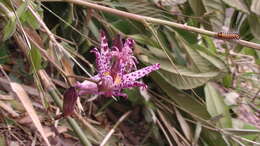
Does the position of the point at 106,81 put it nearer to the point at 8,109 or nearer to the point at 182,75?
the point at 8,109

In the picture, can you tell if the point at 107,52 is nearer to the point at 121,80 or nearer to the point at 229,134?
the point at 121,80

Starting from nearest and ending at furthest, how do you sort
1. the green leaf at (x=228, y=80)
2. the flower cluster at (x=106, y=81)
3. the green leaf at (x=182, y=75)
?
the flower cluster at (x=106, y=81) → the green leaf at (x=182, y=75) → the green leaf at (x=228, y=80)

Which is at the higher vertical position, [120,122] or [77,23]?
[77,23]

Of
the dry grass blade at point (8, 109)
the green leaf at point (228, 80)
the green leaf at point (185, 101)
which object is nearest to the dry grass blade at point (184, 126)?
the green leaf at point (185, 101)

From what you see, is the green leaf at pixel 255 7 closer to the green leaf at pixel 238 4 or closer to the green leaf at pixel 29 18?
the green leaf at pixel 238 4

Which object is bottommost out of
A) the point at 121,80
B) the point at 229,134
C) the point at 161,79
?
the point at 229,134

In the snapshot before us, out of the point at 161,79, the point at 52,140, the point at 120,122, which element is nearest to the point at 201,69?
the point at 161,79

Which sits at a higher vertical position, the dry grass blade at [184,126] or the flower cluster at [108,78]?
the flower cluster at [108,78]

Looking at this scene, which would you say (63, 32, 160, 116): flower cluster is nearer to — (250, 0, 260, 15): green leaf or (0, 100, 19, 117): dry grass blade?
(0, 100, 19, 117): dry grass blade

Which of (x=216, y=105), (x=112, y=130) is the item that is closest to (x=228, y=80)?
(x=216, y=105)
